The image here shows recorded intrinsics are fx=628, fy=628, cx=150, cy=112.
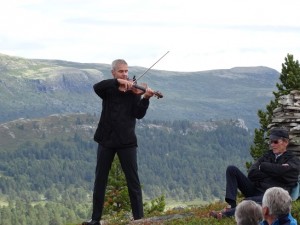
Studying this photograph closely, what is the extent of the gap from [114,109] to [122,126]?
45 centimetres

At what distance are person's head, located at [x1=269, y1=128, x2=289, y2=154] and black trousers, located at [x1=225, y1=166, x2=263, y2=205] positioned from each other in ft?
3.29

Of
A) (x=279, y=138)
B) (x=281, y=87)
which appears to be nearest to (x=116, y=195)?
(x=281, y=87)

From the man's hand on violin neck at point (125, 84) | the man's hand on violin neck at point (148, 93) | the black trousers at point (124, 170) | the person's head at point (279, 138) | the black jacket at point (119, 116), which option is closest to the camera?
the person's head at point (279, 138)

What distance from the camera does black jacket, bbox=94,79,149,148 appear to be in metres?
15.1

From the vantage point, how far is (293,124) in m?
19.8

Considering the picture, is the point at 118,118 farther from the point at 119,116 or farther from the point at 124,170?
the point at 124,170

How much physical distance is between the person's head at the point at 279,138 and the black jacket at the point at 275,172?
0.24 meters

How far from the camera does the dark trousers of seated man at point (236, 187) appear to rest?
14131 mm

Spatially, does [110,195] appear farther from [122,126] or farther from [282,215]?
[282,215]

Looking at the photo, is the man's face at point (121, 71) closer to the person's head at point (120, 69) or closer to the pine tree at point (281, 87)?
the person's head at point (120, 69)

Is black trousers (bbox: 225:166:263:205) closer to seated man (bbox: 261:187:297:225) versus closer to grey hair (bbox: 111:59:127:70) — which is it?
grey hair (bbox: 111:59:127:70)

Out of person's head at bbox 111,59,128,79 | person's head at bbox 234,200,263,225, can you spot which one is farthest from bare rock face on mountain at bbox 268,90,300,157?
person's head at bbox 234,200,263,225

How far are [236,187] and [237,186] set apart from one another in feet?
0.66

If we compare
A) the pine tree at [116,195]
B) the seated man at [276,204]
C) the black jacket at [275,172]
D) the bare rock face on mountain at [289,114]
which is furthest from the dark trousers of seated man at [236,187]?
the pine tree at [116,195]
